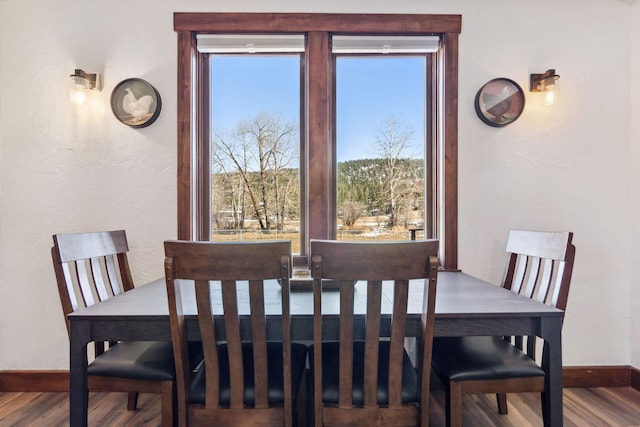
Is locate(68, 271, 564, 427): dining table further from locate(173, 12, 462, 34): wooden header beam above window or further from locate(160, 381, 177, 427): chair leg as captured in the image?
locate(173, 12, 462, 34): wooden header beam above window

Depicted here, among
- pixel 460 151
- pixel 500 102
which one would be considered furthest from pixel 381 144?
pixel 500 102

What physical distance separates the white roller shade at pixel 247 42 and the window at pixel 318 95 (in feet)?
0.11

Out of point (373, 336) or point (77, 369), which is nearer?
point (373, 336)

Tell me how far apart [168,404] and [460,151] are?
7.09 ft

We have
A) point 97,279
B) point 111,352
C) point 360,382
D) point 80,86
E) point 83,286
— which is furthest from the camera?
point 80,86

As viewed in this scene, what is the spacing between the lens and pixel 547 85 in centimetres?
224

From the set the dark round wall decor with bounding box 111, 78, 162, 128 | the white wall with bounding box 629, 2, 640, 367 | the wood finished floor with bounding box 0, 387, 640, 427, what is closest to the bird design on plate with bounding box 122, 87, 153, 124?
the dark round wall decor with bounding box 111, 78, 162, 128

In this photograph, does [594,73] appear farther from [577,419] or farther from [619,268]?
[577,419]

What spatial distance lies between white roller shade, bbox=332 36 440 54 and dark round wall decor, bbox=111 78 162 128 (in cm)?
126

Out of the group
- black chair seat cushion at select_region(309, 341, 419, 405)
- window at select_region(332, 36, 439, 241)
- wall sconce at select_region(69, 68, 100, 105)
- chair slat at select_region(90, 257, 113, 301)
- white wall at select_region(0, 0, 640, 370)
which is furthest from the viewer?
window at select_region(332, 36, 439, 241)

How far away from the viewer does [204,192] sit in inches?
98.7

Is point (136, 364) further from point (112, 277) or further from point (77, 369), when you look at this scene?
point (112, 277)

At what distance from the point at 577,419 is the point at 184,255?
2.24 m

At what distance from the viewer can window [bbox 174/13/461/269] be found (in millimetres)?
2324
